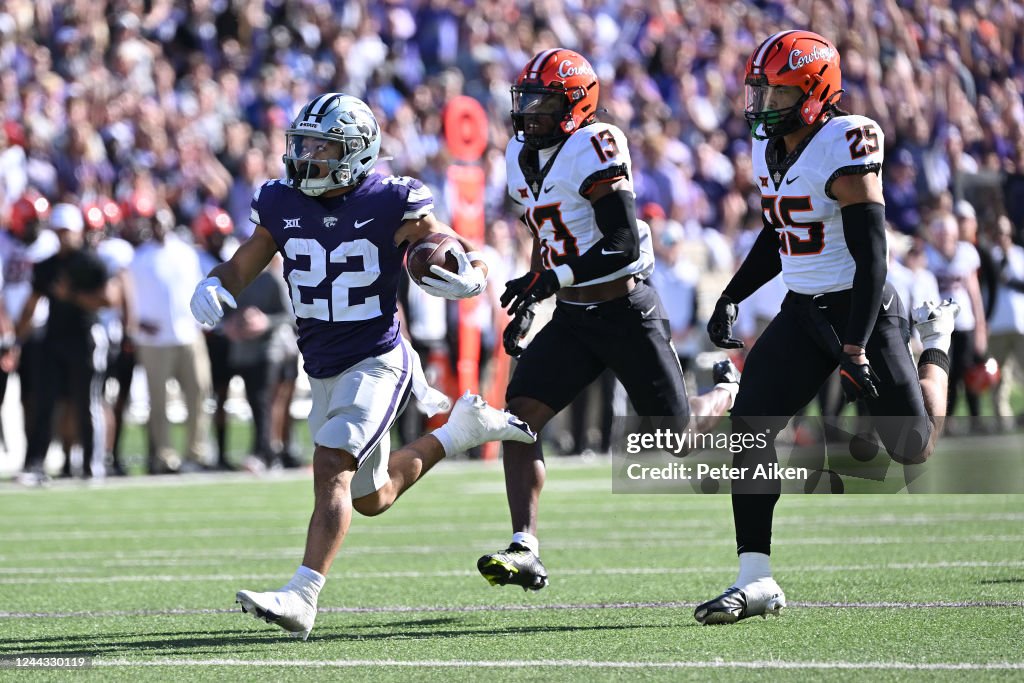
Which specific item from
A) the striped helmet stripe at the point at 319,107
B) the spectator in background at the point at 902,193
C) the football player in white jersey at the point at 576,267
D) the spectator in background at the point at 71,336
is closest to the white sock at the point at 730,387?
the football player in white jersey at the point at 576,267

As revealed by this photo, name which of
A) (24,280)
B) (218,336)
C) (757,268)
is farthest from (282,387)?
(757,268)

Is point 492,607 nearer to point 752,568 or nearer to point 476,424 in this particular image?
point 476,424

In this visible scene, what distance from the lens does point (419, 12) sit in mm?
19125

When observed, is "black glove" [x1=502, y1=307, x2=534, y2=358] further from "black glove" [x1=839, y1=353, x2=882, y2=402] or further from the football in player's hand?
"black glove" [x1=839, y1=353, x2=882, y2=402]

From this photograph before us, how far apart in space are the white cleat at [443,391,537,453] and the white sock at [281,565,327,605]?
845 mm

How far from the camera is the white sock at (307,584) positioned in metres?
5.05

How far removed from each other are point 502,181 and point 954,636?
38.7 ft

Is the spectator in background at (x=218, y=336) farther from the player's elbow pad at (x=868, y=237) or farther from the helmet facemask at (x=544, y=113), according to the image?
the player's elbow pad at (x=868, y=237)

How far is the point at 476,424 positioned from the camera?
5781mm

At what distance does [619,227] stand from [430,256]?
839 millimetres

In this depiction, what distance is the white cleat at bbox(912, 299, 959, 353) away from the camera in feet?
20.5

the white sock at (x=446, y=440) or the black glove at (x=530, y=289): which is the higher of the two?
the black glove at (x=530, y=289)

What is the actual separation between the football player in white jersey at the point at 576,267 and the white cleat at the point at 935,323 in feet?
3.05

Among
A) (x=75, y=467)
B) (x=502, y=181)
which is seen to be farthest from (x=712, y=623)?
(x=502, y=181)
